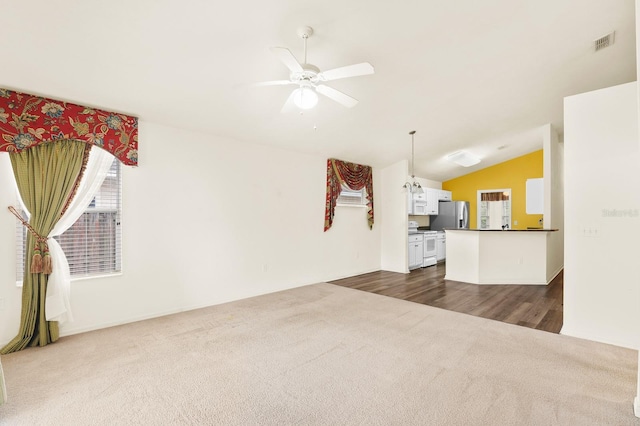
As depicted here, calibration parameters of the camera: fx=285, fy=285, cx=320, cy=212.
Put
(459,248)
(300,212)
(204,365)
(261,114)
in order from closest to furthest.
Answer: (204,365) < (261,114) < (300,212) < (459,248)

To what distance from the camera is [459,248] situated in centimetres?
567

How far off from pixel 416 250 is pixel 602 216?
4.11m

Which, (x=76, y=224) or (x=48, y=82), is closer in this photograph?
(x=48, y=82)

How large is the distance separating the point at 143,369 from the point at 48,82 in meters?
2.73

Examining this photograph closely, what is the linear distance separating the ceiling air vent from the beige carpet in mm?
3172

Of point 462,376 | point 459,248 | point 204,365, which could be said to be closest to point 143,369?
point 204,365

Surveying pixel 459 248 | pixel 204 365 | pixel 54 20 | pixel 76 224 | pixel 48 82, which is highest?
pixel 54 20

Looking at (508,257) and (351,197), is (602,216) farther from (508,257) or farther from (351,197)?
(351,197)

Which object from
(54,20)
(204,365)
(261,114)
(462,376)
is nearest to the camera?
(54,20)

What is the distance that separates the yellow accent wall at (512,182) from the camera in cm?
750

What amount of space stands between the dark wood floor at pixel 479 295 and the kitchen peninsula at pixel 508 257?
0.22m

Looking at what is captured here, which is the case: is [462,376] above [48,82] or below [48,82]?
below

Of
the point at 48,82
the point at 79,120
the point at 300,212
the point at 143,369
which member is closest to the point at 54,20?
the point at 48,82

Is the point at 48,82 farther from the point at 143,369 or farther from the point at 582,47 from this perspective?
the point at 582,47
